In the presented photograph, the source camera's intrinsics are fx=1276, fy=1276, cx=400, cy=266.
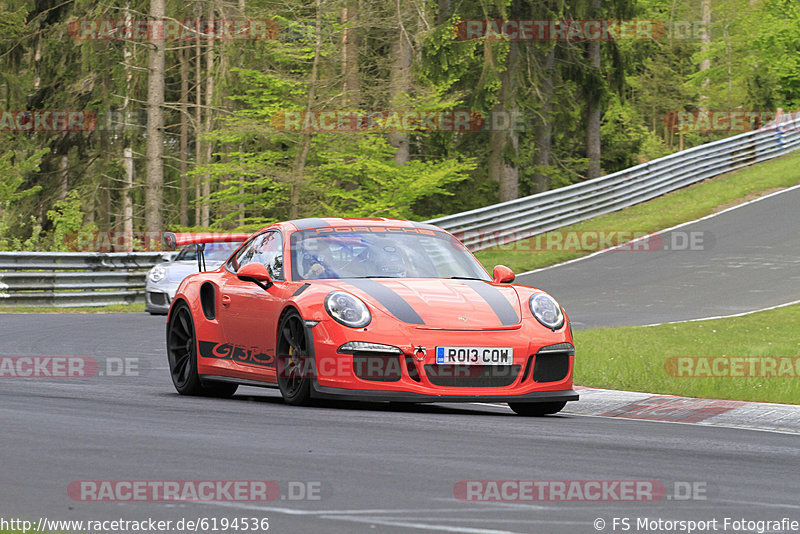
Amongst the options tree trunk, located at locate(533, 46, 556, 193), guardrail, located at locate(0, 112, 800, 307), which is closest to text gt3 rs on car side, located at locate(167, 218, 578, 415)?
guardrail, located at locate(0, 112, 800, 307)

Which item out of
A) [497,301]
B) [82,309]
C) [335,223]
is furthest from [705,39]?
[497,301]

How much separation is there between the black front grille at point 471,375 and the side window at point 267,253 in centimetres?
174

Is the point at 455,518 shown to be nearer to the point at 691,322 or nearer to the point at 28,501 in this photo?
the point at 28,501

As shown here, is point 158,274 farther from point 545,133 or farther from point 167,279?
point 545,133

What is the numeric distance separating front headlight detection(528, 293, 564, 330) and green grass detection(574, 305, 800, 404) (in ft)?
5.84

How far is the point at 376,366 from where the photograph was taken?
8789mm

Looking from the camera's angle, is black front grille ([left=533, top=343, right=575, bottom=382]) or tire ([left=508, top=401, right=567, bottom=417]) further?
tire ([left=508, top=401, right=567, bottom=417])

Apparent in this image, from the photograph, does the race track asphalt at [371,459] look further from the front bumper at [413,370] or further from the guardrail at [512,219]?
the guardrail at [512,219]

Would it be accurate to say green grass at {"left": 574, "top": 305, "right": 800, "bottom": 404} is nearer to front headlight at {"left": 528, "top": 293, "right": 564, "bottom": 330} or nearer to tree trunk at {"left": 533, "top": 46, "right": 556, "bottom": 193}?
front headlight at {"left": 528, "top": 293, "right": 564, "bottom": 330}

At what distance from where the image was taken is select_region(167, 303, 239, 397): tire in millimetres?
10609

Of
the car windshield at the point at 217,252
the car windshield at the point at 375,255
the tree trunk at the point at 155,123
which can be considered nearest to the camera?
the car windshield at the point at 375,255

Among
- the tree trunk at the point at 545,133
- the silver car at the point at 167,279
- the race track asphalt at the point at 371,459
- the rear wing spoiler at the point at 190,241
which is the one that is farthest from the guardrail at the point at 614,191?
the race track asphalt at the point at 371,459

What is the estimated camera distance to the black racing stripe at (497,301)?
9.08 metres

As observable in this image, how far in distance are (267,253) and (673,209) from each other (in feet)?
75.5
